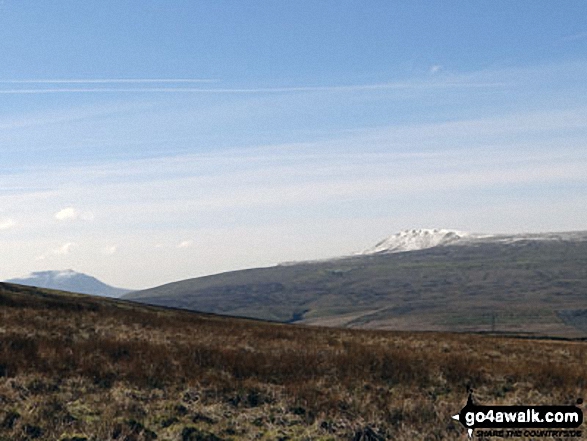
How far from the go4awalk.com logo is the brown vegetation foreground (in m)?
0.49

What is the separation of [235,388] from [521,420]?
26.6 feet

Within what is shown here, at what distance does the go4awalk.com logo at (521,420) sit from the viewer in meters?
14.1

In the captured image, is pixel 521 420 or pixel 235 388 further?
pixel 235 388

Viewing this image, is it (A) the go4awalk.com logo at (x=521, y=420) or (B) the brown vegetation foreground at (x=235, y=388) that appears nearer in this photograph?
(B) the brown vegetation foreground at (x=235, y=388)

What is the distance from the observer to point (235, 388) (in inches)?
643

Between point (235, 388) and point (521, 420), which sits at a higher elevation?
Result: point (235, 388)

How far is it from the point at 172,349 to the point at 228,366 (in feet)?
11.1

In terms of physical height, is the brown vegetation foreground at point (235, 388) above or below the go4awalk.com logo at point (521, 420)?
above

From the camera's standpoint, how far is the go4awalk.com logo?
1411 cm

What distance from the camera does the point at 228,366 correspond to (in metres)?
18.5

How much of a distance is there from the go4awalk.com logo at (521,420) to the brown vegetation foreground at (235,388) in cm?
49

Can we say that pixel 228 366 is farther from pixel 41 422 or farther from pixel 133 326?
pixel 133 326

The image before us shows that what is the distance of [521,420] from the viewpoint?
14875 millimetres

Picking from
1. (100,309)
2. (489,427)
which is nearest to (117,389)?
(489,427)
